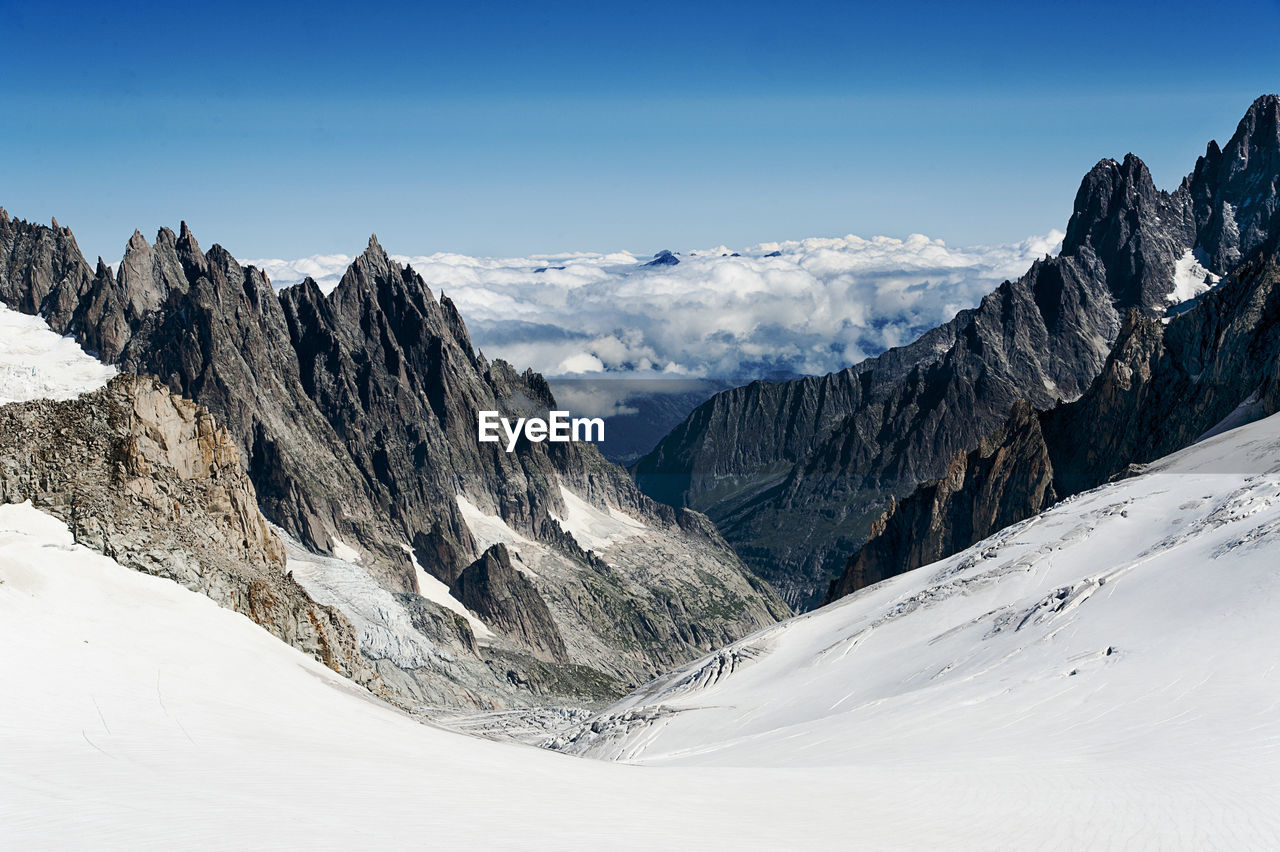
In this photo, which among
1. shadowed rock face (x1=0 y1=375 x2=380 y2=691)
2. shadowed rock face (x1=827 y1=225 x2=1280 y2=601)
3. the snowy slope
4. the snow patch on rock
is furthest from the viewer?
the snow patch on rock

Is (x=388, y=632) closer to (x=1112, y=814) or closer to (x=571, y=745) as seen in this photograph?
(x=571, y=745)

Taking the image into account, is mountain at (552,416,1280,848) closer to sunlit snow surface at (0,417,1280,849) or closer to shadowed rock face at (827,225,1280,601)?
sunlit snow surface at (0,417,1280,849)

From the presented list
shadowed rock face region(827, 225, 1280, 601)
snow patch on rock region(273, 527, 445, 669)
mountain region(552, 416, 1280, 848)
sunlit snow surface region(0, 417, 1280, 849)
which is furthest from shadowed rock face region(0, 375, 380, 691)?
shadowed rock face region(827, 225, 1280, 601)

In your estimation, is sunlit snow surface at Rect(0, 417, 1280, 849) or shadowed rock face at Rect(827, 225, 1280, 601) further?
shadowed rock face at Rect(827, 225, 1280, 601)

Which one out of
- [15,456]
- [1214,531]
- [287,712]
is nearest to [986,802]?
[287,712]

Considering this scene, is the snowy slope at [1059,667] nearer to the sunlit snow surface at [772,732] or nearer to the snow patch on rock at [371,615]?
the sunlit snow surface at [772,732]

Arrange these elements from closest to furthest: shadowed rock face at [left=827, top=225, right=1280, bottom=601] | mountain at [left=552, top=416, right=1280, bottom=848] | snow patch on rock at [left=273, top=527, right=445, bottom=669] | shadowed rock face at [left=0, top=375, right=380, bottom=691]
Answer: mountain at [left=552, top=416, right=1280, bottom=848]
shadowed rock face at [left=0, top=375, right=380, bottom=691]
shadowed rock face at [left=827, top=225, right=1280, bottom=601]
snow patch on rock at [left=273, top=527, right=445, bottom=669]

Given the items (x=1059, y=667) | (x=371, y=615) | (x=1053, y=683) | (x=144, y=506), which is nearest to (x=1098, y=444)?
(x=371, y=615)
